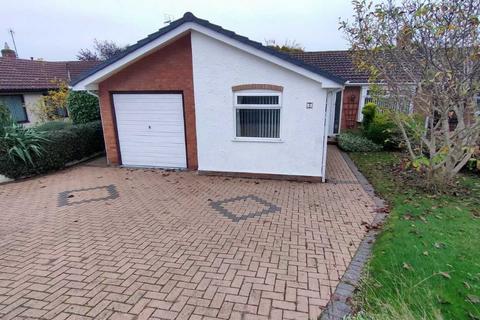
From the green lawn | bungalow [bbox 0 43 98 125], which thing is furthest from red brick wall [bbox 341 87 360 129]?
bungalow [bbox 0 43 98 125]

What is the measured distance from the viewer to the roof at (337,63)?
14.6 m

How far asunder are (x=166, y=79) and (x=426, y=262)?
7.96m

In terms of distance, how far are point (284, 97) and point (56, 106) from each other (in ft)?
47.4

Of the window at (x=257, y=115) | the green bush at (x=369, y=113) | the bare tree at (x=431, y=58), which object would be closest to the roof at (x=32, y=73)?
the window at (x=257, y=115)

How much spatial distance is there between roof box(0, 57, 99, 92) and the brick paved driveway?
11.6 meters

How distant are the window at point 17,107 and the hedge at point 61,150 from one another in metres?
8.13

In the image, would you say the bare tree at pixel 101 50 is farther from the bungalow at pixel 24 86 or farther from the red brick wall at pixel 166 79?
the red brick wall at pixel 166 79

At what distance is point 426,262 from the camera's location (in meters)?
3.66

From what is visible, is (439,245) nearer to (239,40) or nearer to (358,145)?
(239,40)

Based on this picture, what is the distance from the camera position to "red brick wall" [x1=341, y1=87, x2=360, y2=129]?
1478 centimetres

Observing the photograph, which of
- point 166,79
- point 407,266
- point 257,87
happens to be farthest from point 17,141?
point 407,266

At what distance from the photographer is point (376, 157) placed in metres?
10.7

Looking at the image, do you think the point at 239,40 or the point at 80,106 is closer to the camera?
the point at 239,40

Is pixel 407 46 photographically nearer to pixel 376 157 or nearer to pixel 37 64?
pixel 376 157
